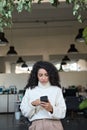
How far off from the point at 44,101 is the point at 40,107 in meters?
0.08

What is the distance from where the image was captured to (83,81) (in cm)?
1369

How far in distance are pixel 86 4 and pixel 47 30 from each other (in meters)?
11.3

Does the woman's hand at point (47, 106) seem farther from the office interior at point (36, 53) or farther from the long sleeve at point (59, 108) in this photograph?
the office interior at point (36, 53)

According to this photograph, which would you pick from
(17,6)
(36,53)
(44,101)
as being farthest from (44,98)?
(36,53)

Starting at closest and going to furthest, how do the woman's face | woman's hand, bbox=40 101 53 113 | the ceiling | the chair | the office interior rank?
woman's hand, bbox=40 101 53 113 → the woman's face → the ceiling → the chair → the office interior

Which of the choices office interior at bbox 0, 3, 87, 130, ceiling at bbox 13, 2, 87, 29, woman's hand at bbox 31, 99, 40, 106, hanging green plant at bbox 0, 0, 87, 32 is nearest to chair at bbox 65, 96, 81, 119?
office interior at bbox 0, 3, 87, 130

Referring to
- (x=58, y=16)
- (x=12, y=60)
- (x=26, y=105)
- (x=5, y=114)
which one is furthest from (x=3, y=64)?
(x=26, y=105)

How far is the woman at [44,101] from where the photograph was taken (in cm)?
219

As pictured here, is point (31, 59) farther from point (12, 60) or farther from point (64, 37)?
point (64, 37)

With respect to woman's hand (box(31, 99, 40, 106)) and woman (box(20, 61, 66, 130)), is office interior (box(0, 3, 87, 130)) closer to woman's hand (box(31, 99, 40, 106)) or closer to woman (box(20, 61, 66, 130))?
woman (box(20, 61, 66, 130))

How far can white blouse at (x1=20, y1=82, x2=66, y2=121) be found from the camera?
87.0 inches

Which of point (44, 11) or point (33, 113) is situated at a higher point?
point (33, 113)

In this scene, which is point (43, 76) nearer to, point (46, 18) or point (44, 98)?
point (44, 98)

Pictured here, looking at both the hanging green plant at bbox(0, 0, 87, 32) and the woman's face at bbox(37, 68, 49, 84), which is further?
the woman's face at bbox(37, 68, 49, 84)
